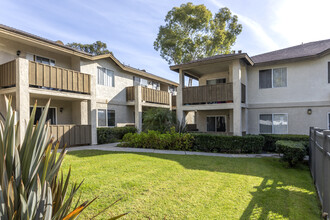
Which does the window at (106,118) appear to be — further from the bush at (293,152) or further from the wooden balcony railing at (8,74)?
the bush at (293,152)

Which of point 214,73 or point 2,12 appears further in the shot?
point 214,73

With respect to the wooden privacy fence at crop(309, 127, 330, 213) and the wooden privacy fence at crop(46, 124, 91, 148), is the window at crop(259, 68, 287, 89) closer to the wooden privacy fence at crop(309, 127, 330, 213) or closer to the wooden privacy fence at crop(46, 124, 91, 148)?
the wooden privacy fence at crop(309, 127, 330, 213)

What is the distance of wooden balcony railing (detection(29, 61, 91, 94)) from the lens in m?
10.5

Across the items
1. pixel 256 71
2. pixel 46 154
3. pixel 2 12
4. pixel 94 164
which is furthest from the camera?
pixel 256 71

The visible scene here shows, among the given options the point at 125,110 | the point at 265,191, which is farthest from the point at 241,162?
the point at 125,110

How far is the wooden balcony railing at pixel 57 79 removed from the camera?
10.5 meters

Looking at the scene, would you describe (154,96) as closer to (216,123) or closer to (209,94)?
(216,123)

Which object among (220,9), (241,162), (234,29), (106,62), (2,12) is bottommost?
(241,162)

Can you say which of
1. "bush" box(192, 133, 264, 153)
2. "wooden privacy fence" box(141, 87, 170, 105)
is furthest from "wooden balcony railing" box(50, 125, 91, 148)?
"bush" box(192, 133, 264, 153)

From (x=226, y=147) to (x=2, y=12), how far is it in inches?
636

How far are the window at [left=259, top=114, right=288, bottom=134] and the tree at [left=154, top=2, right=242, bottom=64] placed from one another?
17.0m

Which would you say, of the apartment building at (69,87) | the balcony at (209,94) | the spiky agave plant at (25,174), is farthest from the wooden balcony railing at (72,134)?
the spiky agave plant at (25,174)

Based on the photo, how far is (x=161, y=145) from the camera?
484 inches

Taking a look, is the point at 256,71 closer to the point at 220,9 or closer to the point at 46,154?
the point at 46,154
